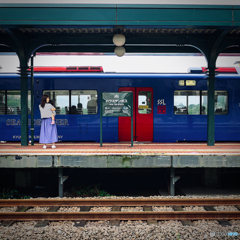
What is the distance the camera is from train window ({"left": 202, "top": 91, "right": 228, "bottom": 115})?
8453 millimetres

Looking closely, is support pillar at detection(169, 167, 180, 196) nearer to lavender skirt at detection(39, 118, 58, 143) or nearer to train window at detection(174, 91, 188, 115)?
train window at detection(174, 91, 188, 115)

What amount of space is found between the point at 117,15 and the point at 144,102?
3.40 m

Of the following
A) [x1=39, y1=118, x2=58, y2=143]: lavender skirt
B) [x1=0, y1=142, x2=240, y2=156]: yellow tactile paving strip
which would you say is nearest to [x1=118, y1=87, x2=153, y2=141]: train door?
[x1=0, y1=142, x2=240, y2=156]: yellow tactile paving strip

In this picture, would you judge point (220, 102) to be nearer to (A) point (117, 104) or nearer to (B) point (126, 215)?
(A) point (117, 104)

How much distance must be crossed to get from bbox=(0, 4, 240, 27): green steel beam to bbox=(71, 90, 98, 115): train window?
2858 mm

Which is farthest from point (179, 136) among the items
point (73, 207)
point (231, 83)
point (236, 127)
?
point (73, 207)

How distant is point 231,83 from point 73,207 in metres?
7.34

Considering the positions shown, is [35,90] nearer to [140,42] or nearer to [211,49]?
[140,42]

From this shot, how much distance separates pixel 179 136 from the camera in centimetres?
838

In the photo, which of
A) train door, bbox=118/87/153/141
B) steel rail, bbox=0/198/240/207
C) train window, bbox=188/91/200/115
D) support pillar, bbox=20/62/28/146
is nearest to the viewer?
steel rail, bbox=0/198/240/207

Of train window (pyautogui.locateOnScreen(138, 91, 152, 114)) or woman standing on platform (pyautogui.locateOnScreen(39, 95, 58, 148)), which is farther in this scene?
train window (pyautogui.locateOnScreen(138, 91, 152, 114))

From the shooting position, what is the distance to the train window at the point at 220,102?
8.45 m

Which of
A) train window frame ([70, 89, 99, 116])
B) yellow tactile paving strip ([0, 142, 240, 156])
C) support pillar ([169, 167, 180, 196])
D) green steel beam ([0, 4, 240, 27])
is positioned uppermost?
green steel beam ([0, 4, 240, 27])

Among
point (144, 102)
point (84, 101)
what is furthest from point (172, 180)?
point (84, 101)
